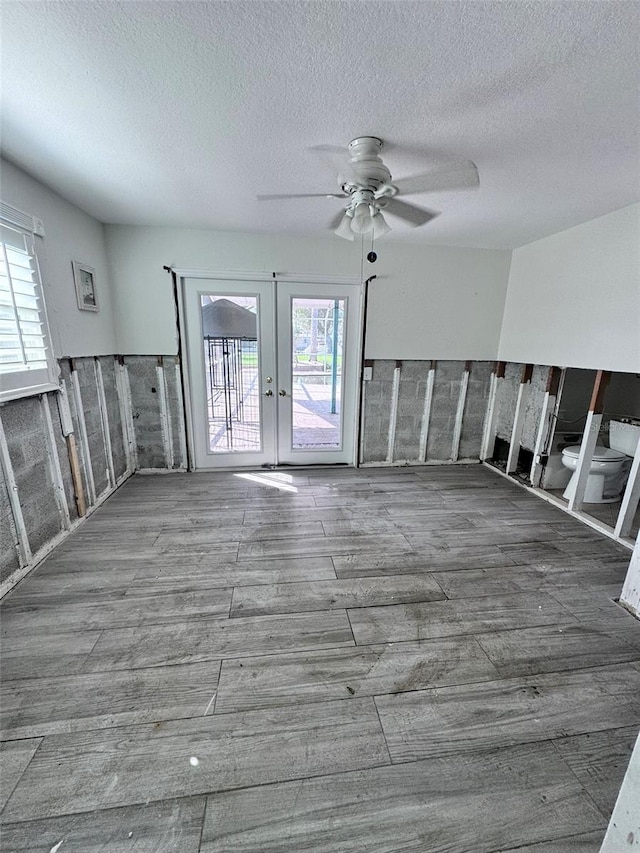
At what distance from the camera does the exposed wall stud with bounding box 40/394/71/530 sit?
2.29 metres

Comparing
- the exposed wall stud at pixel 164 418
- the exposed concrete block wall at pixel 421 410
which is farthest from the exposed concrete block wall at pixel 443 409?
the exposed wall stud at pixel 164 418

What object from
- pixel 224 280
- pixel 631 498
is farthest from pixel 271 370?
pixel 631 498

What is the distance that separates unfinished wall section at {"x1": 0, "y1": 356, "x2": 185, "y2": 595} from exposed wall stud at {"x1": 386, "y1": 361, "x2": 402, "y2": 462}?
2311 mm

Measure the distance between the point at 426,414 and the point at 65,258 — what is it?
361 cm

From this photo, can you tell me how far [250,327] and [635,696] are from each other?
11.9 ft

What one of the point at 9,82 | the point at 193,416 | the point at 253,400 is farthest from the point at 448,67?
the point at 193,416

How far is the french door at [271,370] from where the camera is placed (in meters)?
3.42

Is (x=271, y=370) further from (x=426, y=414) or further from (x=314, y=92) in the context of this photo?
(x=314, y=92)

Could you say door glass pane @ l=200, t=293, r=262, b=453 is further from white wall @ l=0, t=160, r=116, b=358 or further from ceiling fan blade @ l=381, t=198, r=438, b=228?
ceiling fan blade @ l=381, t=198, r=438, b=228

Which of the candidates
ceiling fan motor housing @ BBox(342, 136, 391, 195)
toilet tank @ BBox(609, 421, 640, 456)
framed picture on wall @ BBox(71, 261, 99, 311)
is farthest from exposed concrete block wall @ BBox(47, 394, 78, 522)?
toilet tank @ BBox(609, 421, 640, 456)

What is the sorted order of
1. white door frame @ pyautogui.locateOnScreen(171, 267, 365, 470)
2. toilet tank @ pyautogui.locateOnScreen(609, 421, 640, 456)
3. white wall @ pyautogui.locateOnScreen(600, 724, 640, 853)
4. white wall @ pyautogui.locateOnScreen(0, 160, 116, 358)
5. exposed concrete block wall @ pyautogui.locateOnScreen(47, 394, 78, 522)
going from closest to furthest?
white wall @ pyautogui.locateOnScreen(600, 724, 640, 853) < white wall @ pyautogui.locateOnScreen(0, 160, 116, 358) < exposed concrete block wall @ pyautogui.locateOnScreen(47, 394, 78, 522) < toilet tank @ pyautogui.locateOnScreen(609, 421, 640, 456) < white door frame @ pyautogui.locateOnScreen(171, 267, 365, 470)

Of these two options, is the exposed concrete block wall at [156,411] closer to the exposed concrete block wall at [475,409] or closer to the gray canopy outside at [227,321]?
the gray canopy outside at [227,321]

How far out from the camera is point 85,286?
2.79 meters

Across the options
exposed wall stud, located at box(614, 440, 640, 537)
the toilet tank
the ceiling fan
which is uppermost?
the ceiling fan
